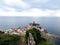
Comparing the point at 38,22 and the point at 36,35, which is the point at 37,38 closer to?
the point at 36,35

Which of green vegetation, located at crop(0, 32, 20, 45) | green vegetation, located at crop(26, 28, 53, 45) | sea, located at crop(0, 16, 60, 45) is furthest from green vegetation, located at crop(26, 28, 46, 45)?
sea, located at crop(0, 16, 60, 45)

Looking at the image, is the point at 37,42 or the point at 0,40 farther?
the point at 37,42

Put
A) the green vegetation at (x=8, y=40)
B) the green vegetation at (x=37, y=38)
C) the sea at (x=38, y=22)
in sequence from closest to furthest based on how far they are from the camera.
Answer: the green vegetation at (x=8, y=40) < the green vegetation at (x=37, y=38) < the sea at (x=38, y=22)

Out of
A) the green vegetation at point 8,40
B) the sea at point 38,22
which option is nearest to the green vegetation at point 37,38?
the green vegetation at point 8,40

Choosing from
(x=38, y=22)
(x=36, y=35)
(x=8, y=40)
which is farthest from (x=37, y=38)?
(x=38, y=22)

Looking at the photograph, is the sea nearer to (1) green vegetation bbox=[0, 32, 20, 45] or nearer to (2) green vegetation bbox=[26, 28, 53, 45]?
(2) green vegetation bbox=[26, 28, 53, 45]

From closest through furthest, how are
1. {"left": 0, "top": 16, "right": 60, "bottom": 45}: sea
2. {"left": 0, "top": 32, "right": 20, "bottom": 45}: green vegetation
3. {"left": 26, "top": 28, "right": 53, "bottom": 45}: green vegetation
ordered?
{"left": 0, "top": 32, "right": 20, "bottom": 45}: green vegetation → {"left": 26, "top": 28, "right": 53, "bottom": 45}: green vegetation → {"left": 0, "top": 16, "right": 60, "bottom": 45}: sea

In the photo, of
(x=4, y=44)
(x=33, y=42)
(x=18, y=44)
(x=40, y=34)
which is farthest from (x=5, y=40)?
(x=40, y=34)

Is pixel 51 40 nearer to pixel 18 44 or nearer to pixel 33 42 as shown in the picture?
pixel 33 42

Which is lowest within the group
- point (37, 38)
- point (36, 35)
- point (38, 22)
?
point (38, 22)

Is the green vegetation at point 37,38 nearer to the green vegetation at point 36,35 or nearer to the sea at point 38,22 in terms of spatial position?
the green vegetation at point 36,35

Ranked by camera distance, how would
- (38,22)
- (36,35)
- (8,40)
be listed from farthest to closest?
(38,22), (36,35), (8,40)
